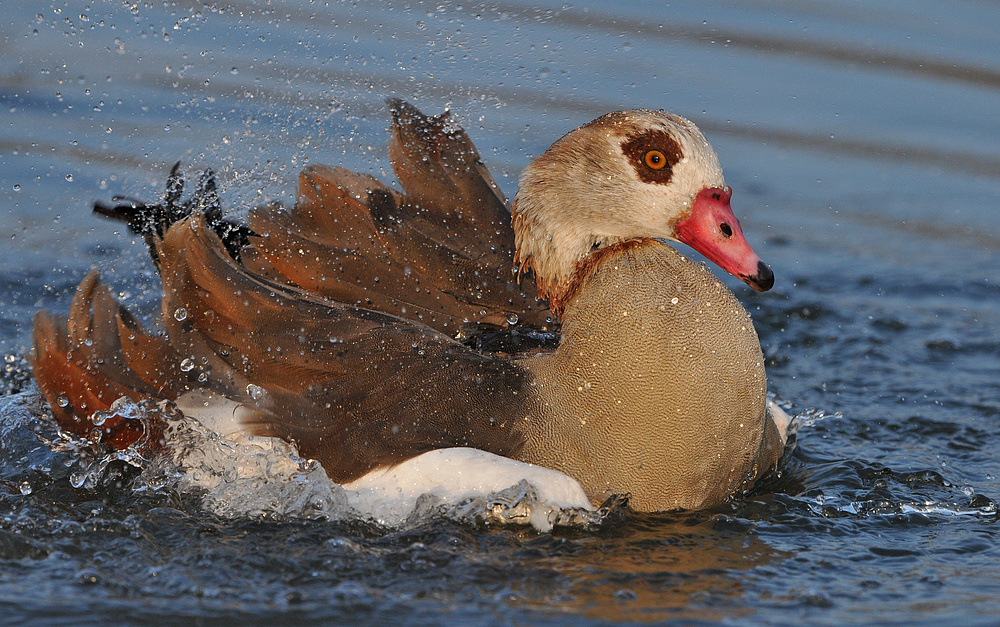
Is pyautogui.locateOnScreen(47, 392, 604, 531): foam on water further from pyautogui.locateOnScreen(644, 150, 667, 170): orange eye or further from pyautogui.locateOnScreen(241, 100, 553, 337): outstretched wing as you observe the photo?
A: pyautogui.locateOnScreen(644, 150, 667, 170): orange eye

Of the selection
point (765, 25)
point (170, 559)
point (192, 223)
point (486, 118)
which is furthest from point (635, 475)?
point (765, 25)

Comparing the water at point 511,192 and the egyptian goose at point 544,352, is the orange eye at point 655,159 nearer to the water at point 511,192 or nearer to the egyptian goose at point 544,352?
the egyptian goose at point 544,352

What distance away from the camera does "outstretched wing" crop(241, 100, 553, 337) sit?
4773mm

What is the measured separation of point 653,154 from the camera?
410 centimetres

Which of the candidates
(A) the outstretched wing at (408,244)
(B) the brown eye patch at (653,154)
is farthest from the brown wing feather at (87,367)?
(B) the brown eye patch at (653,154)

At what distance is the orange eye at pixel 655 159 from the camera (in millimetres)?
4090

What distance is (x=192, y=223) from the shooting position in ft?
14.9

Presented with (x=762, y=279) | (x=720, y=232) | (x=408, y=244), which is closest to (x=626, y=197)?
(x=720, y=232)

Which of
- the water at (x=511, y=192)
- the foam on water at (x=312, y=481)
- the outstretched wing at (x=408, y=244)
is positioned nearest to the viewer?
the water at (x=511, y=192)

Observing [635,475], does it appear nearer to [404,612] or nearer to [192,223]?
[404,612]

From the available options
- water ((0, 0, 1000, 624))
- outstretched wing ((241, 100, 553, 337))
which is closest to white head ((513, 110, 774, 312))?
outstretched wing ((241, 100, 553, 337))

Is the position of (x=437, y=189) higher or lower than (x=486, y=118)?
lower

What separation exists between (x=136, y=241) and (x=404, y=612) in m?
4.14

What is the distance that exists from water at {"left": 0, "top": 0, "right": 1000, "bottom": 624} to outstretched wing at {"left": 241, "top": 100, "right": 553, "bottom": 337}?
0.74 meters
